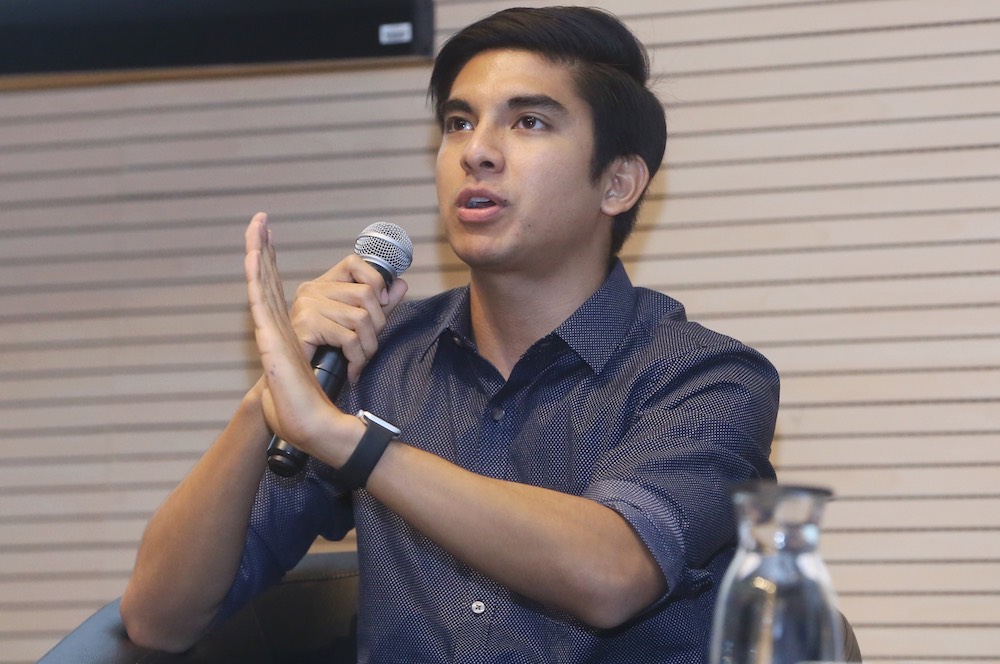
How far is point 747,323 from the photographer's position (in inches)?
120

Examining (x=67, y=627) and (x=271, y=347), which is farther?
(x=67, y=627)

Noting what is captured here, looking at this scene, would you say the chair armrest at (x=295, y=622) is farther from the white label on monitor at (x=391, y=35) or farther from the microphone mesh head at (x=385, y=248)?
the white label on monitor at (x=391, y=35)

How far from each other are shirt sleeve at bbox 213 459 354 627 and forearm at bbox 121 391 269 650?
0.24 ft

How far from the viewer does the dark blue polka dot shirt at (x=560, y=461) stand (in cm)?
189

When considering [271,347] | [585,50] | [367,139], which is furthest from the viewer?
[367,139]

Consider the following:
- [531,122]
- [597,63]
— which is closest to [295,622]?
[531,122]

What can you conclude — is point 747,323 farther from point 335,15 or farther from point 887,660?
point 335,15

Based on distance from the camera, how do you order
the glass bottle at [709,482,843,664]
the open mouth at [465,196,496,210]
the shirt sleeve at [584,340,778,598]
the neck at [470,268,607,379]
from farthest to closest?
the neck at [470,268,607,379] → the open mouth at [465,196,496,210] → the shirt sleeve at [584,340,778,598] → the glass bottle at [709,482,843,664]

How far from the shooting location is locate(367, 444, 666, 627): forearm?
5.56 feet

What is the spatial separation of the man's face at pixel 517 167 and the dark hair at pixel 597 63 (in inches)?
1.1

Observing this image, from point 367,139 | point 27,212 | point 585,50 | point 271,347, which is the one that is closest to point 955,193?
point 585,50

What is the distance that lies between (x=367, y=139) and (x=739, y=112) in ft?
3.24

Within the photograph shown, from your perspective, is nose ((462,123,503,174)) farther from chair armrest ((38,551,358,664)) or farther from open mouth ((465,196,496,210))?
chair armrest ((38,551,358,664))

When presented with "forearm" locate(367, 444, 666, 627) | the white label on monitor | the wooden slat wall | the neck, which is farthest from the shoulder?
the white label on monitor
